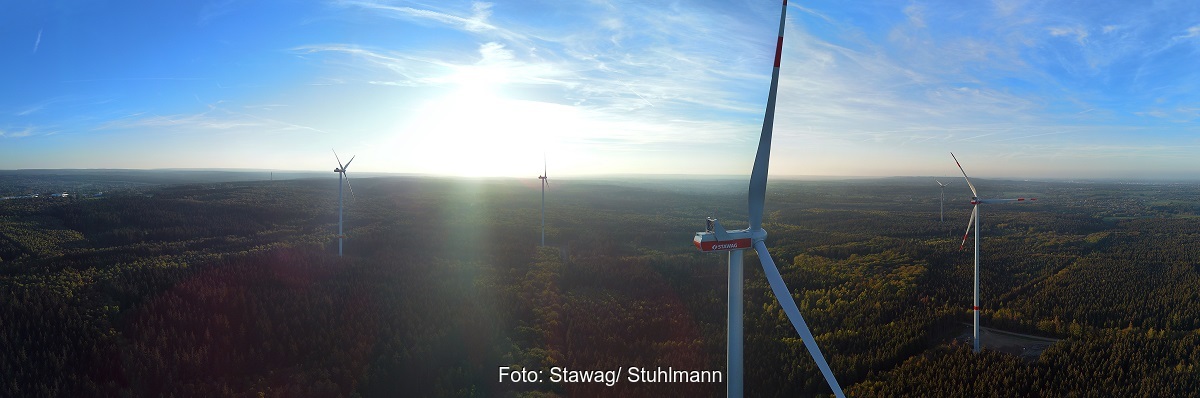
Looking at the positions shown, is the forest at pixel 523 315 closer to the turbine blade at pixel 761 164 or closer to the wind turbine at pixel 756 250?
the wind turbine at pixel 756 250

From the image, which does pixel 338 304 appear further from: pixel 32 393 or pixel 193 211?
pixel 193 211

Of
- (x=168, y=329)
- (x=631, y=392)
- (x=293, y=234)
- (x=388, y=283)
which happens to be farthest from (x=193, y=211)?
(x=631, y=392)

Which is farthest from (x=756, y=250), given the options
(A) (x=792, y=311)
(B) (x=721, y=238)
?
(A) (x=792, y=311)

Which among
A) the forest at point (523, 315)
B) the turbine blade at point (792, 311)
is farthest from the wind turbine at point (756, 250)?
the forest at point (523, 315)

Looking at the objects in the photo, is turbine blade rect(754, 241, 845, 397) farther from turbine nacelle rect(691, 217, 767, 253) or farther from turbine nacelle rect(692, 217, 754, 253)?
turbine nacelle rect(692, 217, 754, 253)

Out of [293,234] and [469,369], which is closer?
[469,369]

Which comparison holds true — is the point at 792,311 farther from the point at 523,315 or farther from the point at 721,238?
the point at 523,315
